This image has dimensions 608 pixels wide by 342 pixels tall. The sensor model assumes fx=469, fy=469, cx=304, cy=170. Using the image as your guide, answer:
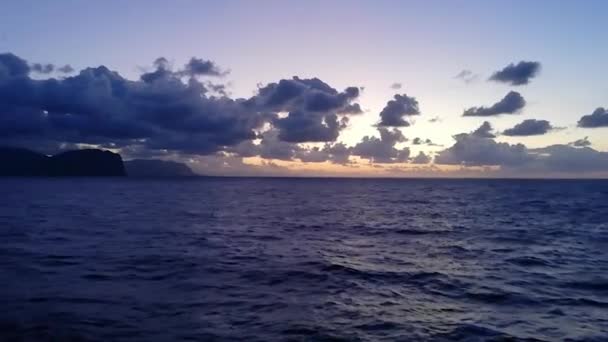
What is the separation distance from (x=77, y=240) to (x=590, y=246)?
37.5 metres

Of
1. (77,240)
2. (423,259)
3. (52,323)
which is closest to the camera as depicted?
(52,323)

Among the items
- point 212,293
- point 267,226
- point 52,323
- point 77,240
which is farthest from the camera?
point 267,226

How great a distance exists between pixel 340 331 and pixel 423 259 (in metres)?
15.3

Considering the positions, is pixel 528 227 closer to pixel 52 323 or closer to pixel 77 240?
pixel 77 240

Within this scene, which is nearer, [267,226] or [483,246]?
[483,246]

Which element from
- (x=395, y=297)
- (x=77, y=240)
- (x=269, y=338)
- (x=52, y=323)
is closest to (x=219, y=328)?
(x=269, y=338)

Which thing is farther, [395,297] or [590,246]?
[590,246]

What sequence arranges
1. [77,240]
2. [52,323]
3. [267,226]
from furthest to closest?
1. [267,226]
2. [77,240]
3. [52,323]

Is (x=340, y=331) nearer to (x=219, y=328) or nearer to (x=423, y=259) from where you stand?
(x=219, y=328)

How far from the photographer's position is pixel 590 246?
3509 centimetres

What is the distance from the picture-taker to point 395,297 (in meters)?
19.0

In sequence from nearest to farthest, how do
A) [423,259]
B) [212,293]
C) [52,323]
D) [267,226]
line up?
[52,323] → [212,293] → [423,259] → [267,226]

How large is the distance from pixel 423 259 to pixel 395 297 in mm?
10129

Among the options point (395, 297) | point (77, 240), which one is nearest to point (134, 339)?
point (395, 297)
